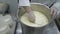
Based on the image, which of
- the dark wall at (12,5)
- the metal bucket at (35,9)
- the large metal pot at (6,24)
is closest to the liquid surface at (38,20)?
the metal bucket at (35,9)

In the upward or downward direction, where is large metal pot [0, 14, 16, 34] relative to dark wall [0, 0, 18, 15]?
downward

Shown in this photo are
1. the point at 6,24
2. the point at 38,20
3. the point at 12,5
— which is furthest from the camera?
the point at 12,5

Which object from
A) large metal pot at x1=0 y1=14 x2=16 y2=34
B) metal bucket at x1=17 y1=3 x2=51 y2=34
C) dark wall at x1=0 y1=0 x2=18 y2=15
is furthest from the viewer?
dark wall at x1=0 y1=0 x2=18 y2=15

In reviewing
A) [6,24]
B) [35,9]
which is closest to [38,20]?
[35,9]

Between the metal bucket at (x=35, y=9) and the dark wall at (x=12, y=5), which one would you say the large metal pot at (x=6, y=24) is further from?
the metal bucket at (x=35, y=9)

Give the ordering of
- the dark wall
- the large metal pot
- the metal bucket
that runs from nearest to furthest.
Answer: the metal bucket
the large metal pot
the dark wall

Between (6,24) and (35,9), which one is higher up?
(35,9)

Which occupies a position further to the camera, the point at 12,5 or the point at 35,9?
the point at 12,5

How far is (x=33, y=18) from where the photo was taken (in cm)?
104

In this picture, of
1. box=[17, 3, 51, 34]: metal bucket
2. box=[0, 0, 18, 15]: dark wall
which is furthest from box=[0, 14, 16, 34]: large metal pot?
box=[17, 3, 51, 34]: metal bucket

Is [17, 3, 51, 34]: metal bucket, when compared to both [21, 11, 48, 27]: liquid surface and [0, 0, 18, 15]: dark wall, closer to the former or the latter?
[21, 11, 48, 27]: liquid surface

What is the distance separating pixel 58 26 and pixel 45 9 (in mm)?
299

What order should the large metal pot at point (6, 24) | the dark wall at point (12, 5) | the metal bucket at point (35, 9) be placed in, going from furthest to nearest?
1. the dark wall at point (12, 5)
2. the large metal pot at point (6, 24)
3. the metal bucket at point (35, 9)

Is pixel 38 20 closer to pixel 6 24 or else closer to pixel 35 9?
pixel 35 9
